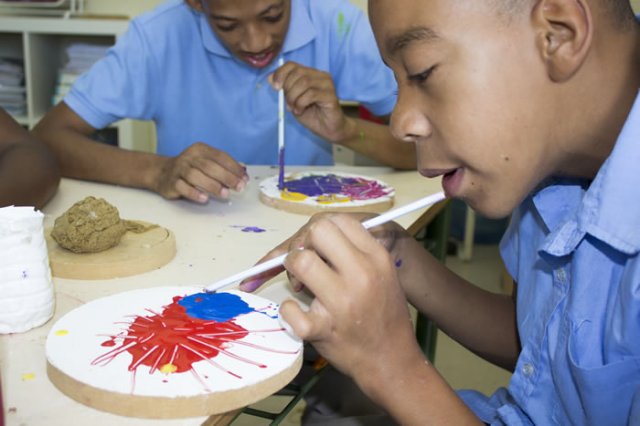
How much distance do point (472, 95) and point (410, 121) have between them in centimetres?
9

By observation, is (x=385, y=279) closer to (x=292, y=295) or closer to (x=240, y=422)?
(x=292, y=295)

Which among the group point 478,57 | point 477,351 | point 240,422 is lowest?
point 240,422

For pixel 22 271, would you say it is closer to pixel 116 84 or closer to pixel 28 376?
pixel 28 376

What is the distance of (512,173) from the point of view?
29.1 inches

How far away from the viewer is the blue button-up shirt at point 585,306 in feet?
2.26

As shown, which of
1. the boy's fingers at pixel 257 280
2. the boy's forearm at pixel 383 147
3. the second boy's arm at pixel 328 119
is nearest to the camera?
the boy's fingers at pixel 257 280

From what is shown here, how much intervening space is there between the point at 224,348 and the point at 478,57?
41 centimetres

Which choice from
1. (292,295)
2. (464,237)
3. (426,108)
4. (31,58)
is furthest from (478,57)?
(31,58)

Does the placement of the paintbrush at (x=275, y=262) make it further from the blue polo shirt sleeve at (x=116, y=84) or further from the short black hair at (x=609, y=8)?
the blue polo shirt sleeve at (x=116, y=84)


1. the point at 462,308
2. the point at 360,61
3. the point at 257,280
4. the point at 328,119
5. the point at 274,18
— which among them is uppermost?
the point at 274,18

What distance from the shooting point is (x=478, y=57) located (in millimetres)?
681

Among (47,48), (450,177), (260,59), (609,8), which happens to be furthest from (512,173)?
(47,48)

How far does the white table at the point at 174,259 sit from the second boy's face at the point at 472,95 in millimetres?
296

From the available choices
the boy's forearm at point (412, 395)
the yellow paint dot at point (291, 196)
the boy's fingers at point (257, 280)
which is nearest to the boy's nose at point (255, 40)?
the yellow paint dot at point (291, 196)
